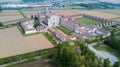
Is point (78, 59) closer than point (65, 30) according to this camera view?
Yes

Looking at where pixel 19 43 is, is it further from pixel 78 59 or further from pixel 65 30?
pixel 78 59

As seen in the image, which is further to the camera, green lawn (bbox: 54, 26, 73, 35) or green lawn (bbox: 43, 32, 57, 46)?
green lawn (bbox: 54, 26, 73, 35)

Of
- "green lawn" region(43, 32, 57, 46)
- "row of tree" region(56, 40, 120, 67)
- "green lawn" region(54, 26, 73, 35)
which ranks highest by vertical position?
"row of tree" region(56, 40, 120, 67)

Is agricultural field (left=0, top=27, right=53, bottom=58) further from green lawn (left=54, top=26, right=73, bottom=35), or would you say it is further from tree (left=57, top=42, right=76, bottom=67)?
tree (left=57, top=42, right=76, bottom=67)

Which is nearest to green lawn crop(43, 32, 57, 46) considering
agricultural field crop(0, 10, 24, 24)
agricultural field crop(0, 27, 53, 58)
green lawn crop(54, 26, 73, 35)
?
agricultural field crop(0, 27, 53, 58)

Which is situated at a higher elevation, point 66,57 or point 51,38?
point 66,57

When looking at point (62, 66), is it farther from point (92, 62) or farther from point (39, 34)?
point (39, 34)

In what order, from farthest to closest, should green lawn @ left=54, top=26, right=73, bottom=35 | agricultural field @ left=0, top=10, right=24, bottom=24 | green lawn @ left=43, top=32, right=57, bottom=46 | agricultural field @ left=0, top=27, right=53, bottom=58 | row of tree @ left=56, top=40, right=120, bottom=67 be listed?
agricultural field @ left=0, top=10, right=24, bottom=24 → green lawn @ left=54, top=26, right=73, bottom=35 → green lawn @ left=43, top=32, right=57, bottom=46 → agricultural field @ left=0, top=27, right=53, bottom=58 → row of tree @ left=56, top=40, right=120, bottom=67

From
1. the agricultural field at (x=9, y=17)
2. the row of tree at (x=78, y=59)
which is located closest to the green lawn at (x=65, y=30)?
the row of tree at (x=78, y=59)

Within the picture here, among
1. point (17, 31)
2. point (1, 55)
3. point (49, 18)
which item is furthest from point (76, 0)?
point (1, 55)

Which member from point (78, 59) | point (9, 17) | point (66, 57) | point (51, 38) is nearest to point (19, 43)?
point (51, 38)
